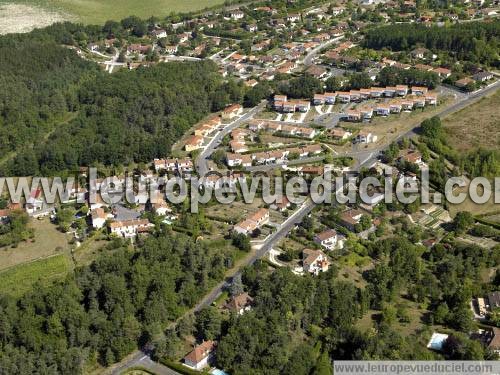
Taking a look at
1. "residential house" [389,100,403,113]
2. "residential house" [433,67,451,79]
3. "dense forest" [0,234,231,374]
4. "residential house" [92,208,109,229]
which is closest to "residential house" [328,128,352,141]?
"residential house" [389,100,403,113]

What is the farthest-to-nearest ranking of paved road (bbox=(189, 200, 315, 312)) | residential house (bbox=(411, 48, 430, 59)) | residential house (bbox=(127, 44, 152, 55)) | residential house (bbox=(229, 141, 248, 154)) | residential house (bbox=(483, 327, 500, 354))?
residential house (bbox=(127, 44, 152, 55)) → residential house (bbox=(411, 48, 430, 59)) → residential house (bbox=(229, 141, 248, 154)) → paved road (bbox=(189, 200, 315, 312)) → residential house (bbox=(483, 327, 500, 354))

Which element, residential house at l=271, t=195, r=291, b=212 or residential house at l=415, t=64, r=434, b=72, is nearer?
residential house at l=271, t=195, r=291, b=212

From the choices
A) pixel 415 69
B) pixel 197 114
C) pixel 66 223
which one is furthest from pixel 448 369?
pixel 415 69

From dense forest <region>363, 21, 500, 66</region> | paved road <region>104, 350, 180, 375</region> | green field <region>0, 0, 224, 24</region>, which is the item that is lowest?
paved road <region>104, 350, 180, 375</region>

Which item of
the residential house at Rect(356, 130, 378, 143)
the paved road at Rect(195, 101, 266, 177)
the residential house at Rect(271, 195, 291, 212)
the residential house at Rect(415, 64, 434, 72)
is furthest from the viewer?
the residential house at Rect(415, 64, 434, 72)

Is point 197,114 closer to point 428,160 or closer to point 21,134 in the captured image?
point 21,134

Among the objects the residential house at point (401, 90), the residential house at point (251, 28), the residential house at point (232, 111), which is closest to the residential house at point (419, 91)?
the residential house at point (401, 90)

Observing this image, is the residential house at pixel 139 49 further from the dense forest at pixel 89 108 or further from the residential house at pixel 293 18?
the residential house at pixel 293 18

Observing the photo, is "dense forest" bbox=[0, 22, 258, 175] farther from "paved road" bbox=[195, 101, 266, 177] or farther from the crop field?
the crop field
